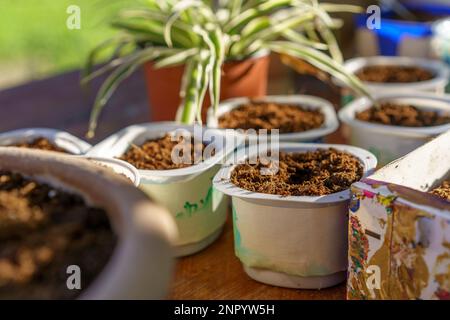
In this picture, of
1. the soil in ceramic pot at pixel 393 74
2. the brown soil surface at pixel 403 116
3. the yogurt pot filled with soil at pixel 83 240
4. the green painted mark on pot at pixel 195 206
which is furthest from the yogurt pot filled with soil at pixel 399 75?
the yogurt pot filled with soil at pixel 83 240

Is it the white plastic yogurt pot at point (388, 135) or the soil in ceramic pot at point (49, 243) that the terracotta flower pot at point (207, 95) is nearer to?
the white plastic yogurt pot at point (388, 135)

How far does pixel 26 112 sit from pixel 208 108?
2.35 ft

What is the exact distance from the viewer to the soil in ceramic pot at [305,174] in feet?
3.81

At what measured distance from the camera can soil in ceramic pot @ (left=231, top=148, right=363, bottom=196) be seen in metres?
1.16

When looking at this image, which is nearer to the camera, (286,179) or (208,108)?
(286,179)

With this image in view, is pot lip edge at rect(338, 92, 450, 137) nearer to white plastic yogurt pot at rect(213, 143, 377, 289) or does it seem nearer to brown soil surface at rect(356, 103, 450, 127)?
brown soil surface at rect(356, 103, 450, 127)

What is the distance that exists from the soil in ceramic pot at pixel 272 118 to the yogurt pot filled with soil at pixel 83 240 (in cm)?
79

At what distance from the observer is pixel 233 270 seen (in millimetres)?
1277

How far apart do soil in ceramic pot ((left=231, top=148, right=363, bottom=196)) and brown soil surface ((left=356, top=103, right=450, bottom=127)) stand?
1.08 ft
